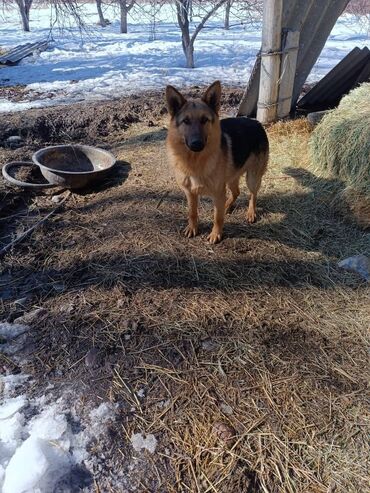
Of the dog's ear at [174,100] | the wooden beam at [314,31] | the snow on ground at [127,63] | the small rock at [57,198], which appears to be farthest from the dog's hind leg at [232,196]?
the snow on ground at [127,63]

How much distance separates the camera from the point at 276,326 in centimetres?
278

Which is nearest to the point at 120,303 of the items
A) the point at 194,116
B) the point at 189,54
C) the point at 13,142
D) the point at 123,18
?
the point at 194,116

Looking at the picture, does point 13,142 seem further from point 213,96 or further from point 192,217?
point 213,96

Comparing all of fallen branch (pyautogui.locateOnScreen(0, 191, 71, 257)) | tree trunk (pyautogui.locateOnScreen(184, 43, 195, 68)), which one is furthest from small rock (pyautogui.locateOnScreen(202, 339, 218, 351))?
tree trunk (pyautogui.locateOnScreen(184, 43, 195, 68))

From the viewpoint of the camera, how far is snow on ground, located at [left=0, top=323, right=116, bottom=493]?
186 centimetres

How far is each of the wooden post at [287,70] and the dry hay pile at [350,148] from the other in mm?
1091

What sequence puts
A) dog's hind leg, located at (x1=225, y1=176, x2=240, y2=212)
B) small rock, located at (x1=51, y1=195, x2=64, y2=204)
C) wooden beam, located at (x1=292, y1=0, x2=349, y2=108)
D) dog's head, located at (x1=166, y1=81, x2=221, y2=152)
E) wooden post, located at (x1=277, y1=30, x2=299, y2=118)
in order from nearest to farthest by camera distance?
dog's head, located at (x1=166, y1=81, x2=221, y2=152) → dog's hind leg, located at (x1=225, y1=176, x2=240, y2=212) → small rock, located at (x1=51, y1=195, x2=64, y2=204) → wooden post, located at (x1=277, y1=30, x2=299, y2=118) → wooden beam, located at (x1=292, y1=0, x2=349, y2=108)

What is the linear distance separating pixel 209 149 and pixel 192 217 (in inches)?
30.1

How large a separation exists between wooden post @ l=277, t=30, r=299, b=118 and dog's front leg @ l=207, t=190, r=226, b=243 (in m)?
3.42

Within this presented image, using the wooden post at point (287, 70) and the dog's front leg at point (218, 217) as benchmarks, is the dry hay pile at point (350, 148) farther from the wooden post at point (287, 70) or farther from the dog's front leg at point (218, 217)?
the dog's front leg at point (218, 217)

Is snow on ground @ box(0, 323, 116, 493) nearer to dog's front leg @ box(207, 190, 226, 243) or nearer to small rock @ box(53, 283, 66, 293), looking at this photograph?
small rock @ box(53, 283, 66, 293)

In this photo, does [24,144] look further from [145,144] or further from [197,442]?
[197,442]

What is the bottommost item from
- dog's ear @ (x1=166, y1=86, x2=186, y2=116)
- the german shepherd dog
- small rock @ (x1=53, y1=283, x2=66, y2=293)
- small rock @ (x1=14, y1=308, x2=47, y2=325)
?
small rock @ (x1=14, y1=308, x2=47, y2=325)

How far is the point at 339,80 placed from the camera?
6.68 meters
